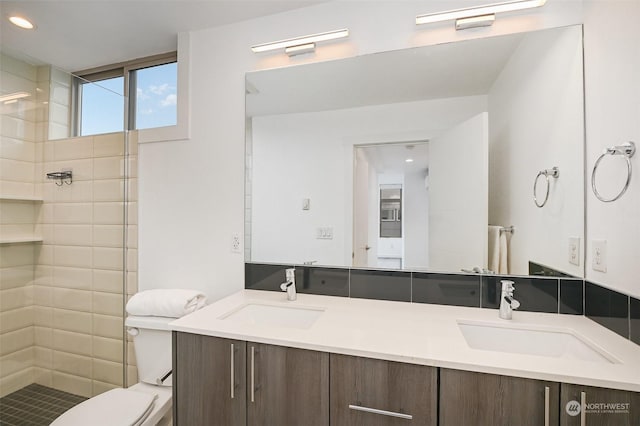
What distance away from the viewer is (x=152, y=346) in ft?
5.33

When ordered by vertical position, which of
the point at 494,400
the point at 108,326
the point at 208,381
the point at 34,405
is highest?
the point at 494,400

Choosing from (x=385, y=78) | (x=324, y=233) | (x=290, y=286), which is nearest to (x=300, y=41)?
(x=385, y=78)

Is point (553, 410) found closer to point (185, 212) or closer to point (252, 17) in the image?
point (185, 212)

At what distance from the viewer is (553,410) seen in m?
0.81

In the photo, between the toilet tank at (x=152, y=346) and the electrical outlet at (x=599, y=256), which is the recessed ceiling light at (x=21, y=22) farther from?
the electrical outlet at (x=599, y=256)

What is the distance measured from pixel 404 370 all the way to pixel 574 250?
3.10 feet

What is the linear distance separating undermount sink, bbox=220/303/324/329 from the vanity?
0.07 feet

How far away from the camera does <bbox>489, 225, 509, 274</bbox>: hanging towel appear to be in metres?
1.38

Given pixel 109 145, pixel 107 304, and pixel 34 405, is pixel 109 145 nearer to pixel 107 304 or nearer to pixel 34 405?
pixel 107 304

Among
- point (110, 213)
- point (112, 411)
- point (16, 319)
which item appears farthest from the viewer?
point (110, 213)

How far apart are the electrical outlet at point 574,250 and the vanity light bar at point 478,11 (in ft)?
3.40

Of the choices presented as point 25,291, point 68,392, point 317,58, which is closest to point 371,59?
point 317,58

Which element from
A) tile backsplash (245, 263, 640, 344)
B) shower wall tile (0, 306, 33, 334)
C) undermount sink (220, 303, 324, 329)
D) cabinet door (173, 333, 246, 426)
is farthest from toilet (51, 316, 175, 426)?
shower wall tile (0, 306, 33, 334)

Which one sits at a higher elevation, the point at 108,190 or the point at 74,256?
the point at 108,190
